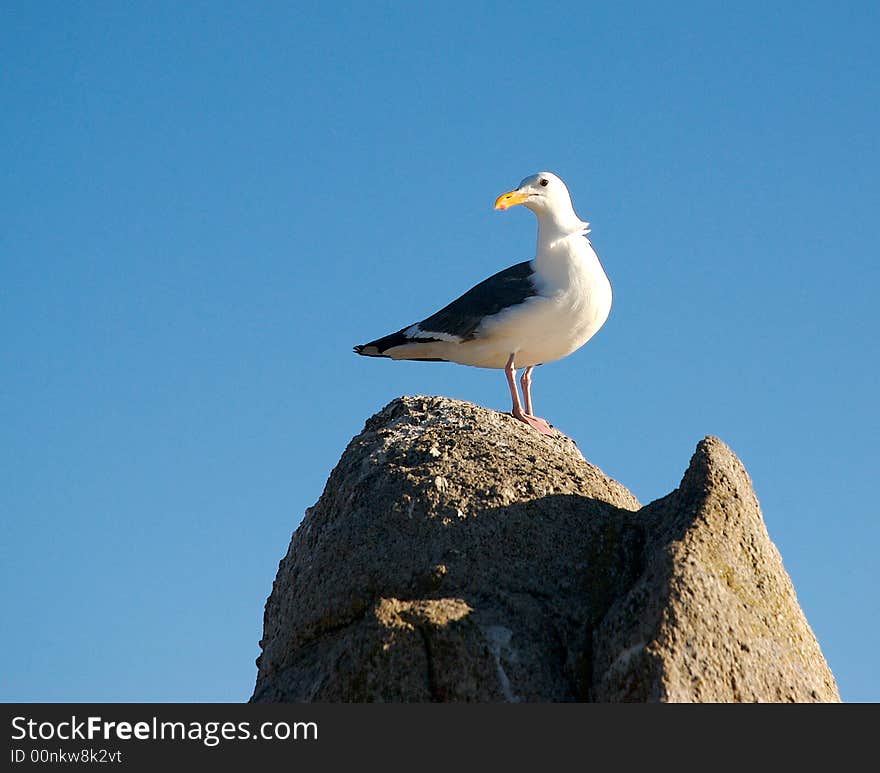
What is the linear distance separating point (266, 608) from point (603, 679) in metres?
3.52

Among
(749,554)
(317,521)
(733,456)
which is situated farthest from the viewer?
(317,521)

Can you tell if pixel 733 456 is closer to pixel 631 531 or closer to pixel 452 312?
pixel 631 531

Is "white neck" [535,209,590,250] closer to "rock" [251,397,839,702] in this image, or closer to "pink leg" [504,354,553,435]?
"pink leg" [504,354,553,435]

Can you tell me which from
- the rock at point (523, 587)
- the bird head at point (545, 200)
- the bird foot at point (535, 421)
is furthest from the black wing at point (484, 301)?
the rock at point (523, 587)

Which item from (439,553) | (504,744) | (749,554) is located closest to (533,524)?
(439,553)

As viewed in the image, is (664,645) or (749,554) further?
(749,554)

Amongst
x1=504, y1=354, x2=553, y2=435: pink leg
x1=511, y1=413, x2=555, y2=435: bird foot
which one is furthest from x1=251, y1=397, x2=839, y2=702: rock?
x1=504, y1=354, x2=553, y2=435: pink leg

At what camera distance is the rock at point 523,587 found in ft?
21.5

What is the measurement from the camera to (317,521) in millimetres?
8914

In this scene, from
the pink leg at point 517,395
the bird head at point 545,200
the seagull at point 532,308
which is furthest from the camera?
the bird head at point 545,200

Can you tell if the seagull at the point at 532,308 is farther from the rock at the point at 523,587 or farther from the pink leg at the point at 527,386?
the rock at the point at 523,587

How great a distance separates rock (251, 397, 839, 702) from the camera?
21.5 ft

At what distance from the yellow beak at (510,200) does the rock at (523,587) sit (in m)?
4.57

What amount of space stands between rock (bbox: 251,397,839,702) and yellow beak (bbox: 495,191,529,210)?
457cm
